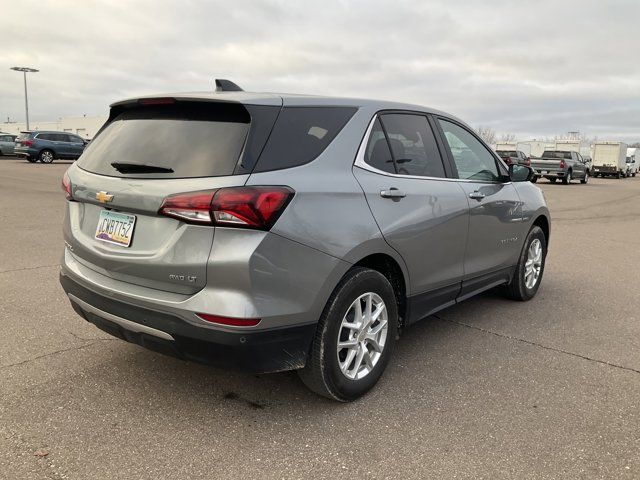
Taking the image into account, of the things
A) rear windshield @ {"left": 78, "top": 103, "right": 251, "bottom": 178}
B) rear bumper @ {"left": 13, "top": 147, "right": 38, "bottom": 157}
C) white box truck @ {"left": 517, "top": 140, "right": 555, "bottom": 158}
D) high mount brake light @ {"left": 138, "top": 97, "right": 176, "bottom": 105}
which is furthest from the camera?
white box truck @ {"left": 517, "top": 140, "right": 555, "bottom": 158}

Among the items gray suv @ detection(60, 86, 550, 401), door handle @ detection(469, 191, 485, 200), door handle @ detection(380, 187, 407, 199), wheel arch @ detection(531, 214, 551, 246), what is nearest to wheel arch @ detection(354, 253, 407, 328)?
gray suv @ detection(60, 86, 550, 401)

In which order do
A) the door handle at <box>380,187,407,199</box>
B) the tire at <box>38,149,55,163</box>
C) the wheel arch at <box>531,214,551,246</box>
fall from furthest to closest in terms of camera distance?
the tire at <box>38,149,55,163</box>
the wheel arch at <box>531,214,551,246</box>
the door handle at <box>380,187,407,199</box>

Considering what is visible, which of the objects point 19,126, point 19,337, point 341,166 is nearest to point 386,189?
point 341,166

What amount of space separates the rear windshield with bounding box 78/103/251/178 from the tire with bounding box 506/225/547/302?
343 cm

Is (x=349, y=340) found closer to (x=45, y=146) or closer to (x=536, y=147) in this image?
(x=45, y=146)

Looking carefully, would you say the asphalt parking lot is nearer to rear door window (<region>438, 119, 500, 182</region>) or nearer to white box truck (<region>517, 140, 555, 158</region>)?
rear door window (<region>438, 119, 500, 182</region>)

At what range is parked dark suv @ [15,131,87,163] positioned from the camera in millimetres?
28609

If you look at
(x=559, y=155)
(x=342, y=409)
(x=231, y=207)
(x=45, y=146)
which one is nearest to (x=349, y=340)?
(x=342, y=409)

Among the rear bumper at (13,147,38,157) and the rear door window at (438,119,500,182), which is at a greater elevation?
the rear door window at (438,119,500,182)

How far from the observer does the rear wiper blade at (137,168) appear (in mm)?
2807

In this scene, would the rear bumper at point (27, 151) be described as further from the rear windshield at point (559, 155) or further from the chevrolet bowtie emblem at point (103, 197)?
the chevrolet bowtie emblem at point (103, 197)

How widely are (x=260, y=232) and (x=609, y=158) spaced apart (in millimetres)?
45904

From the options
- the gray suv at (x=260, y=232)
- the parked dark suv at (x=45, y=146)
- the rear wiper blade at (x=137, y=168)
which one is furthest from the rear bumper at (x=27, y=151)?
the rear wiper blade at (x=137, y=168)

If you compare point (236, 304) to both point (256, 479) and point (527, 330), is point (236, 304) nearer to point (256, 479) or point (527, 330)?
point (256, 479)
